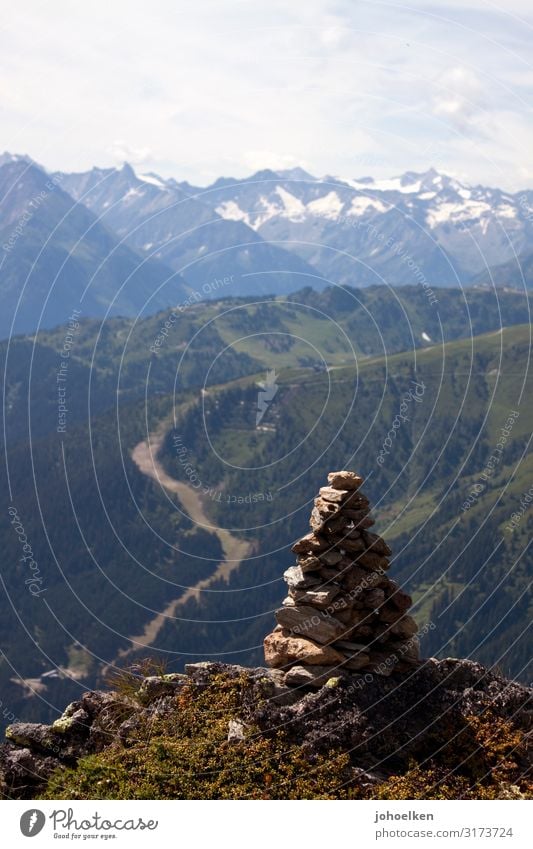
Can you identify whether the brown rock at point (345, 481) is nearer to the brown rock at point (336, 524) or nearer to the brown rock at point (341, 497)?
the brown rock at point (341, 497)

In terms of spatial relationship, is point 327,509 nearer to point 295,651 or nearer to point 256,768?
point 295,651

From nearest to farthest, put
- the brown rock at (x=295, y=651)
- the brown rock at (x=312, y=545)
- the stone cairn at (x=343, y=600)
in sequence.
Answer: the brown rock at (x=295, y=651), the stone cairn at (x=343, y=600), the brown rock at (x=312, y=545)

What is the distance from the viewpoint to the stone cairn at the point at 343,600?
35.0 metres

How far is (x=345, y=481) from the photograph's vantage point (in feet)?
118

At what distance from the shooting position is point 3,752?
111 feet

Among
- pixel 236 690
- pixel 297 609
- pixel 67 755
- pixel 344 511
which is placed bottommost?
pixel 67 755

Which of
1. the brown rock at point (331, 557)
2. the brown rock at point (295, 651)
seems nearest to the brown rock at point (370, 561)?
the brown rock at point (331, 557)

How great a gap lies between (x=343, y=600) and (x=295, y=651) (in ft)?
7.52

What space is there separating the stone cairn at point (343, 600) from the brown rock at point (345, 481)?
5cm

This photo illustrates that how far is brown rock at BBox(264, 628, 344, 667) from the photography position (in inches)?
1356

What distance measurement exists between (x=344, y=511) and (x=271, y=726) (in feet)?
24.6
